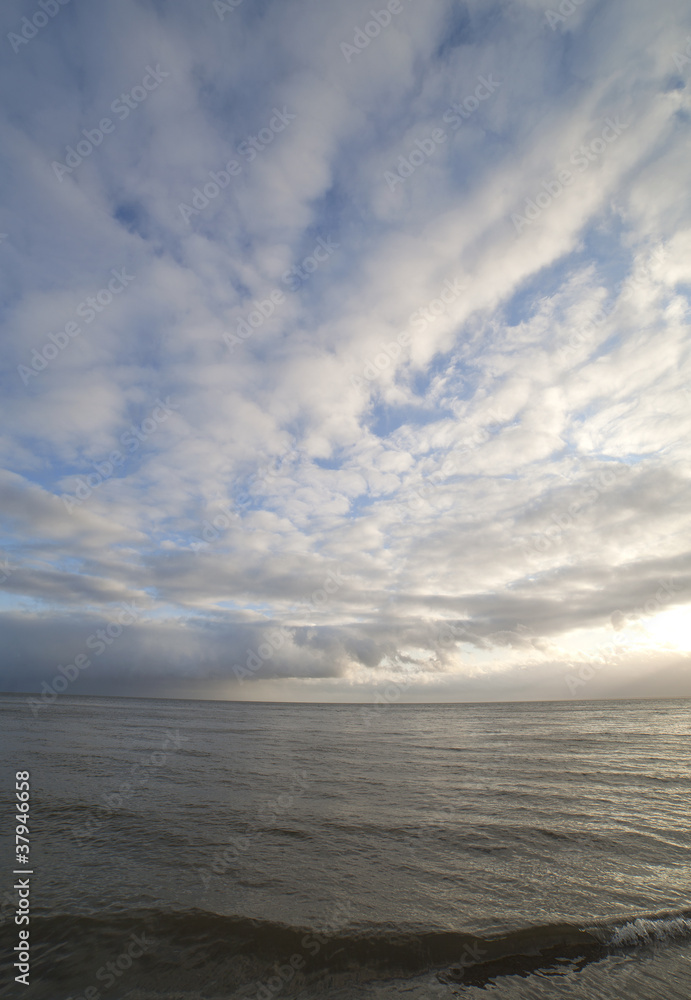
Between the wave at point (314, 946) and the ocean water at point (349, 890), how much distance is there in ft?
0.11

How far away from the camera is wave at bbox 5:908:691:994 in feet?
22.1

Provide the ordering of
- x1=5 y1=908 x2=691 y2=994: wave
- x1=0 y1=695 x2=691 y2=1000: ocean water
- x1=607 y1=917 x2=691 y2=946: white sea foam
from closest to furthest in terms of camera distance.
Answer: x1=0 y1=695 x2=691 y2=1000: ocean water → x1=5 y1=908 x2=691 y2=994: wave → x1=607 y1=917 x2=691 y2=946: white sea foam

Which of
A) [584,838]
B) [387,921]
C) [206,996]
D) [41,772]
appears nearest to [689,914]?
[584,838]

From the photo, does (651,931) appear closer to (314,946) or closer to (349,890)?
Answer: (349,890)

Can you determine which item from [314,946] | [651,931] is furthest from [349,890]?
[651,931]

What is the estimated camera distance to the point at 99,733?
41.2 meters

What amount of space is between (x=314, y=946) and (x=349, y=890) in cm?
218

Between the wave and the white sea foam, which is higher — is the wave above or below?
above

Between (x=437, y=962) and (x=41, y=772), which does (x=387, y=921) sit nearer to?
(x=437, y=962)

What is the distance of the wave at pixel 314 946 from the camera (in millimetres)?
6742

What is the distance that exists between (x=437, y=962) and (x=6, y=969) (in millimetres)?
6790

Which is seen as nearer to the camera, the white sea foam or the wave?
the wave

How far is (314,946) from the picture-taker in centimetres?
729

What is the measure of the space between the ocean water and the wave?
3 centimetres
